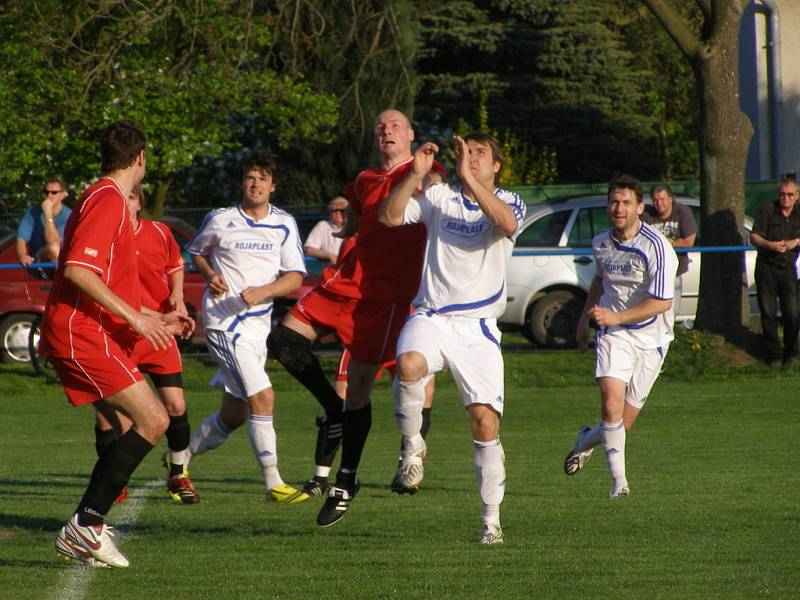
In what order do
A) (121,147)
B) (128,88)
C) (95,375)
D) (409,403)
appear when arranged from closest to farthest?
1. (95,375)
2. (121,147)
3. (409,403)
4. (128,88)

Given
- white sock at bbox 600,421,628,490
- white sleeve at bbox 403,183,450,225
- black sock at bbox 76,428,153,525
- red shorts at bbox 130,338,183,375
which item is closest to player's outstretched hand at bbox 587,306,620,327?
white sock at bbox 600,421,628,490

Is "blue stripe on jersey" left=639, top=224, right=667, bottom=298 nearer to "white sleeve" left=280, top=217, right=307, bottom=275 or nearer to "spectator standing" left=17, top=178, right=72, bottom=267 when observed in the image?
"white sleeve" left=280, top=217, right=307, bottom=275

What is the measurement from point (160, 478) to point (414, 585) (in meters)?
4.80

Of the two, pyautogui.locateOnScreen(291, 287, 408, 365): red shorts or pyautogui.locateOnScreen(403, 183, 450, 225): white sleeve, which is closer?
pyautogui.locateOnScreen(403, 183, 450, 225): white sleeve

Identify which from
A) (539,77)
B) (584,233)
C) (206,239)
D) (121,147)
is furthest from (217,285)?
(539,77)

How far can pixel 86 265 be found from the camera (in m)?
6.29

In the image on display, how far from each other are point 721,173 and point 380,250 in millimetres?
10668

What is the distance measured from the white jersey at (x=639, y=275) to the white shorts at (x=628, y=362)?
0.05 m

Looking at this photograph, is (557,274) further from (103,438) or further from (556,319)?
(103,438)

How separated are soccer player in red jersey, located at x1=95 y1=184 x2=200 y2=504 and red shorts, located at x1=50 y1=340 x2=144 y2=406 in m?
2.29

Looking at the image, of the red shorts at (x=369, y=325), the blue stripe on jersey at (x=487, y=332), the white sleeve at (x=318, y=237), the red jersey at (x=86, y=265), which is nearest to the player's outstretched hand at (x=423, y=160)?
the blue stripe on jersey at (x=487, y=332)

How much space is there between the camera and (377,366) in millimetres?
8508

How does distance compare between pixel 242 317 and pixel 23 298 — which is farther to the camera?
pixel 23 298

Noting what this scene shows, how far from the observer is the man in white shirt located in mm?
16016
